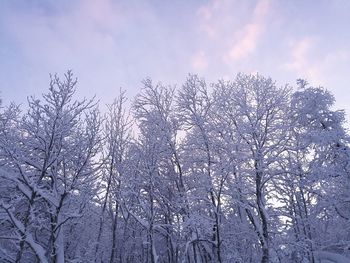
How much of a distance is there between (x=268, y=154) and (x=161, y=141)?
18.4 feet

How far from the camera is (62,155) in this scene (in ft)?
35.2

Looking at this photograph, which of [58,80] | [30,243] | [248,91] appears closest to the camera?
[30,243]

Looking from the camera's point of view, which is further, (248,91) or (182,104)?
(182,104)

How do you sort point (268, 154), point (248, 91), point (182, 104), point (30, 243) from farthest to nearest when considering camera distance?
point (182, 104) < point (248, 91) < point (268, 154) < point (30, 243)

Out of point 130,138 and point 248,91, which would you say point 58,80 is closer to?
point 130,138

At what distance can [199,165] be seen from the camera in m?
18.5

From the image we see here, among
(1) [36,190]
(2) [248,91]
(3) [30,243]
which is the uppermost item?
(2) [248,91]

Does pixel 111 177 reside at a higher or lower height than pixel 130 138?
lower

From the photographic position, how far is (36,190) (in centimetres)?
961

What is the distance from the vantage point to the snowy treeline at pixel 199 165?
11.2 metres

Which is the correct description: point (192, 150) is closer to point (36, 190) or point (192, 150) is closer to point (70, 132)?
point (70, 132)

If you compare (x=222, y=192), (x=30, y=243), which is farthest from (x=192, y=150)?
(x=30, y=243)

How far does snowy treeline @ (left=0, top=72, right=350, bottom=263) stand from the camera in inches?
440

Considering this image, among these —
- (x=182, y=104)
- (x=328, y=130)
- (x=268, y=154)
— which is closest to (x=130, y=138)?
(x=182, y=104)
